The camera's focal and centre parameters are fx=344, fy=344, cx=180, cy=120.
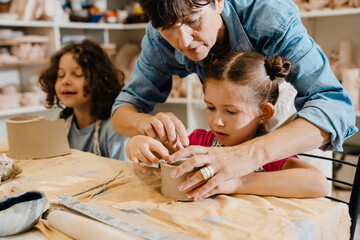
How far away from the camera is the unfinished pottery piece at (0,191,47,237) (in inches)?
25.7

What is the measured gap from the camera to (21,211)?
2.21 ft

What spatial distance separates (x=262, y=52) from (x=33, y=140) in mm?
812

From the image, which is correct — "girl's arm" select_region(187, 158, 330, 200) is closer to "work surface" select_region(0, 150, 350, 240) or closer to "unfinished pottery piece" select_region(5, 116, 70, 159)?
"work surface" select_region(0, 150, 350, 240)

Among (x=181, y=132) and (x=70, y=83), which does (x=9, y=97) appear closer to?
(x=70, y=83)

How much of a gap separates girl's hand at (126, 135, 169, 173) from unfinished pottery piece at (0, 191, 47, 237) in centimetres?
26

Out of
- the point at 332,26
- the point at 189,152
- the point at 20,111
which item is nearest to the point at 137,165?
the point at 189,152

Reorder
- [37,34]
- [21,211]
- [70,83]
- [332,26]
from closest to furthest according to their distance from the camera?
1. [21,211]
2. [70,83]
3. [332,26]
4. [37,34]

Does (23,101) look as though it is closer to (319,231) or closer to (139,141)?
(139,141)

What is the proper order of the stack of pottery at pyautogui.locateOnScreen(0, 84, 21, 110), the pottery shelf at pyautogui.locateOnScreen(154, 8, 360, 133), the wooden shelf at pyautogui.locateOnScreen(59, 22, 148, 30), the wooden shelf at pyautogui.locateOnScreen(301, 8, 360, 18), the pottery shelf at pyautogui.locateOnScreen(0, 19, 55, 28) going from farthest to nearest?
1. the wooden shelf at pyautogui.locateOnScreen(59, 22, 148, 30)
2. the stack of pottery at pyautogui.locateOnScreen(0, 84, 21, 110)
3. the pottery shelf at pyautogui.locateOnScreen(0, 19, 55, 28)
4. the pottery shelf at pyautogui.locateOnScreen(154, 8, 360, 133)
5. the wooden shelf at pyautogui.locateOnScreen(301, 8, 360, 18)

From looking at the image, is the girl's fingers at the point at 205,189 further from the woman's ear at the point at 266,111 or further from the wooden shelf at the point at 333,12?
the wooden shelf at the point at 333,12

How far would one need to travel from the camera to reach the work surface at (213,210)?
63cm

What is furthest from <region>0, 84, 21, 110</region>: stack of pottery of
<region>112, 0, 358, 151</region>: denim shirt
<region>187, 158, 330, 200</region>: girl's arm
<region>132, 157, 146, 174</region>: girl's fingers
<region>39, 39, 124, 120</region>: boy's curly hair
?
<region>187, 158, 330, 200</region>: girl's arm

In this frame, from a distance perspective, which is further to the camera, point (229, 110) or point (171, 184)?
point (229, 110)

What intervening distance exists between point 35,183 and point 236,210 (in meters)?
0.56
